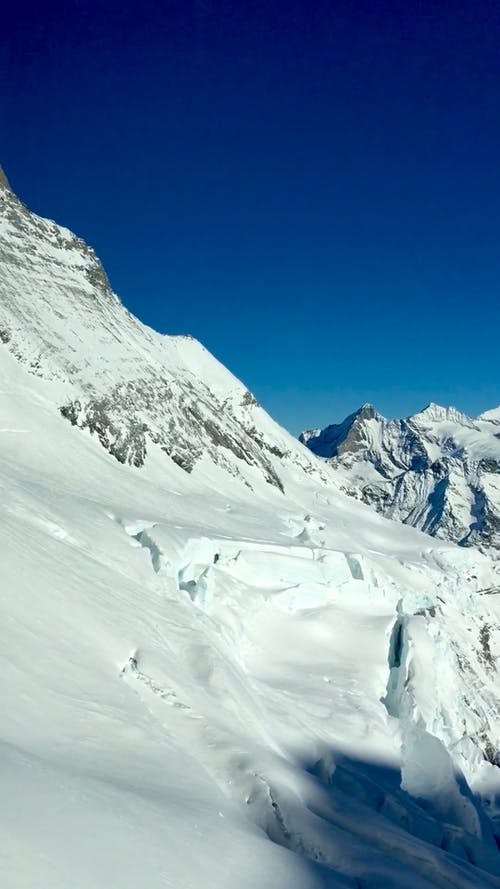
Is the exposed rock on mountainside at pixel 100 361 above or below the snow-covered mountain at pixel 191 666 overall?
above

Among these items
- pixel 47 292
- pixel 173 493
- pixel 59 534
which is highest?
pixel 47 292

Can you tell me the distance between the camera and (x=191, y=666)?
1509cm

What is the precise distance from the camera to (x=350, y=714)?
20484mm

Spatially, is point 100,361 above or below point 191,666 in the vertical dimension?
above

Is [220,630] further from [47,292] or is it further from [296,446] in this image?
[296,446]

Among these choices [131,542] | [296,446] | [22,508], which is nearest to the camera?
[22,508]

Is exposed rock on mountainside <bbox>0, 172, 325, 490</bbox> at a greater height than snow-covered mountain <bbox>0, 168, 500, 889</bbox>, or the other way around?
exposed rock on mountainside <bbox>0, 172, 325, 490</bbox>

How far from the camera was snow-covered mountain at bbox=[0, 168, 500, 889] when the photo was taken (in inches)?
287

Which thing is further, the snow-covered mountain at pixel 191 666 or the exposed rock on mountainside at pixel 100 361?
the exposed rock on mountainside at pixel 100 361

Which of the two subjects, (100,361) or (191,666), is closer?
(191,666)

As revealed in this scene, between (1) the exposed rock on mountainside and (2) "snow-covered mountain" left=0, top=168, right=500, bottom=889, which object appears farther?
(1) the exposed rock on mountainside

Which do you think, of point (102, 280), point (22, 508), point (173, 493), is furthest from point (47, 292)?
point (22, 508)

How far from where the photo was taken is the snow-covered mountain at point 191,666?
7293 mm

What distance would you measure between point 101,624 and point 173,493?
1039 inches
